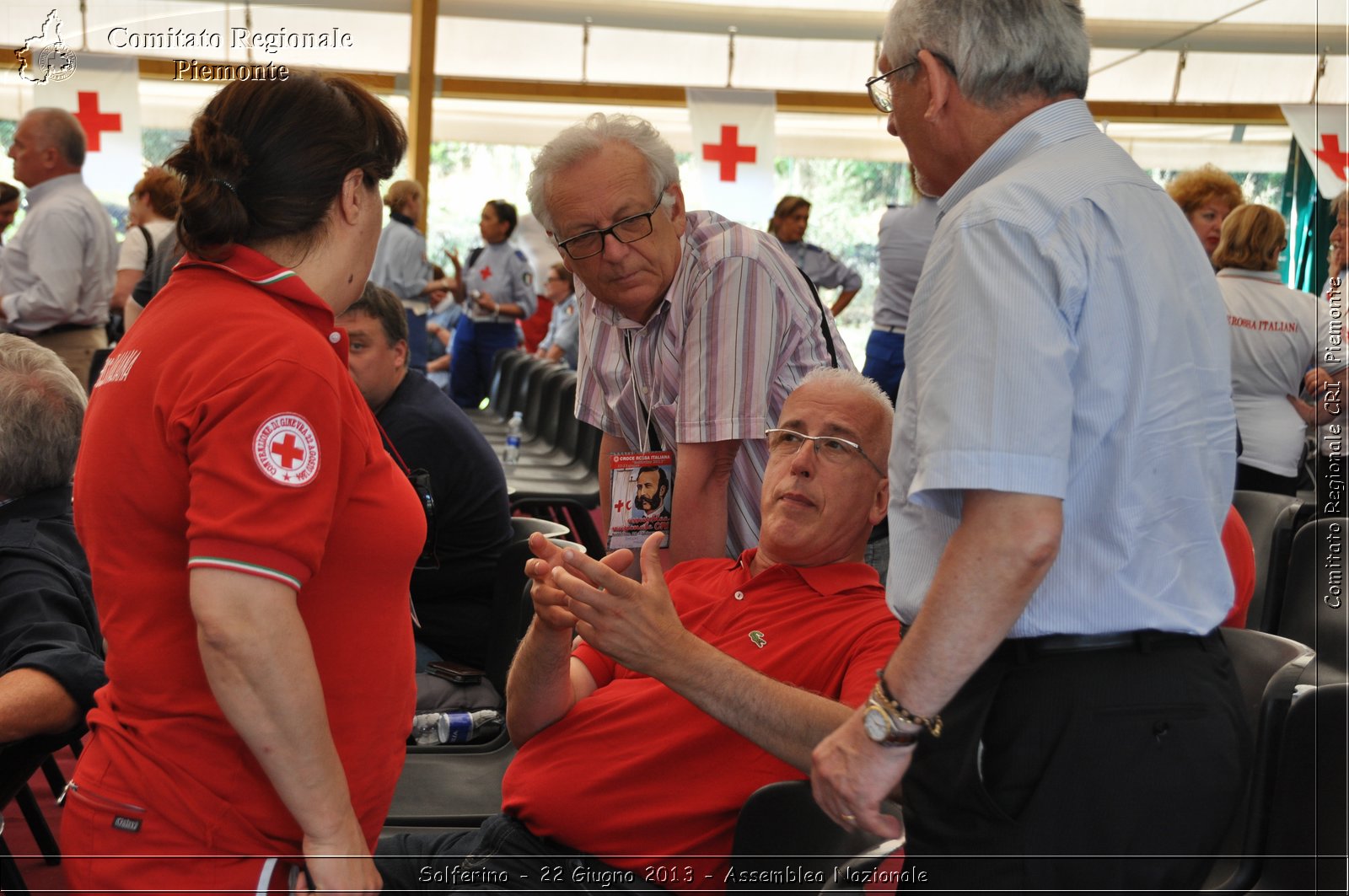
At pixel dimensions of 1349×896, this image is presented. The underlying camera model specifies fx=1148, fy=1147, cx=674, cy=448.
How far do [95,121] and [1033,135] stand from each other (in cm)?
876

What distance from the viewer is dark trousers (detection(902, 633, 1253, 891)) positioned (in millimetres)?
1134

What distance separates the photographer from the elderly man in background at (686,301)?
1866 mm

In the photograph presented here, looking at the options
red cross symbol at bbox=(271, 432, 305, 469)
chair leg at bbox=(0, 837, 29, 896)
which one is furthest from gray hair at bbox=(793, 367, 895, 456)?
chair leg at bbox=(0, 837, 29, 896)

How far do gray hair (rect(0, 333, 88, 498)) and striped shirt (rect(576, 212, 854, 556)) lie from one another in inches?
35.4

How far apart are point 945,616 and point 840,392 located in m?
0.77

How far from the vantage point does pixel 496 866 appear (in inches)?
61.3

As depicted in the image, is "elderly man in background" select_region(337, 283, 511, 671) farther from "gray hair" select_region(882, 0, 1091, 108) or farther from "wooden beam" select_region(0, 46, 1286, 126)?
"wooden beam" select_region(0, 46, 1286, 126)

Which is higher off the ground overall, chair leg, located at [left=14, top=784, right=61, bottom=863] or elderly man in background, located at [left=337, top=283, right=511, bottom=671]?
elderly man in background, located at [left=337, top=283, right=511, bottom=671]

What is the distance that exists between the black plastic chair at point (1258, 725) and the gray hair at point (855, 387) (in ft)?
1.88

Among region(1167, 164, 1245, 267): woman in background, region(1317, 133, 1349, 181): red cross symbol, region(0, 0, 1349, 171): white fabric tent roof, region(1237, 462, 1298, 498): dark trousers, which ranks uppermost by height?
region(0, 0, 1349, 171): white fabric tent roof

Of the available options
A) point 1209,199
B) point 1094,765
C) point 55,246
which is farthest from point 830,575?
point 55,246

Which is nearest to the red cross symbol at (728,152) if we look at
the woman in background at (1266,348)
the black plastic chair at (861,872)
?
the woman in background at (1266,348)

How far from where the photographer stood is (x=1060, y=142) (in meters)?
1.19

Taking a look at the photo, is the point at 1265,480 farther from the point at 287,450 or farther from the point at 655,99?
the point at 655,99
